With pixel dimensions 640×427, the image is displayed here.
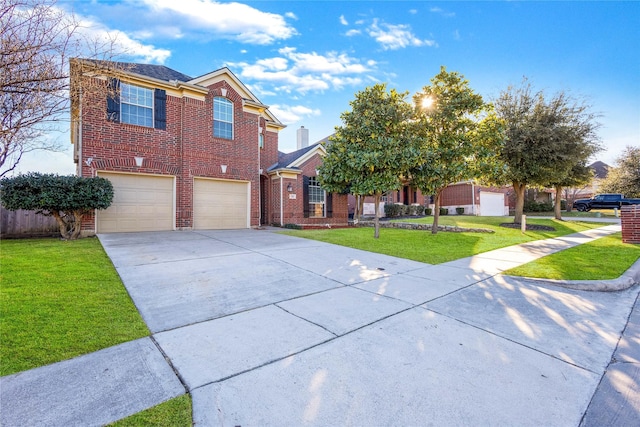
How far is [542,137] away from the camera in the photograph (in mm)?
14109

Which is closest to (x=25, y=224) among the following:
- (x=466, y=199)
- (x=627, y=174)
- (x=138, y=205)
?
(x=138, y=205)

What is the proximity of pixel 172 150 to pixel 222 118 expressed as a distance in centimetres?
282

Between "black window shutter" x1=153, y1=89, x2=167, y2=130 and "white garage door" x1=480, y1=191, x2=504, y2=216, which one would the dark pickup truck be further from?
"black window shutter" x1=153, y1=89, x2=167, y2=130

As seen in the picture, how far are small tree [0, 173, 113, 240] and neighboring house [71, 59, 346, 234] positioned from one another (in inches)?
44.6

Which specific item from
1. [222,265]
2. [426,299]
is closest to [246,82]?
[222,265]

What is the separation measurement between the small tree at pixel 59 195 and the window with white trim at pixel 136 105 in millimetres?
3206

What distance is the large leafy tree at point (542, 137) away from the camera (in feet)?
46.8

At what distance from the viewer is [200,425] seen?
6.21 ft

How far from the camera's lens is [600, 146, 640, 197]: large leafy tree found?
24.1 m

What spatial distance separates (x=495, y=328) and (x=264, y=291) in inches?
128

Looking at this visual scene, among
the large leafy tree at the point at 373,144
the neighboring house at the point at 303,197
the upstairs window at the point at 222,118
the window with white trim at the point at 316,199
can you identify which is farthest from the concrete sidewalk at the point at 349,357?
the window with white trim at the point at 316,199

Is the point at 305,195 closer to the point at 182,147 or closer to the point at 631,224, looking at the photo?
the point at 182,147

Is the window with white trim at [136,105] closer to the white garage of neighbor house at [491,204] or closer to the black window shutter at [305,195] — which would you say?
the black window shutter at [305,195]

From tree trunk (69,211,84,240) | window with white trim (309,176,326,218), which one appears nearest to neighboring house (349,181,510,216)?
window with white trim (309,176,326,218)
